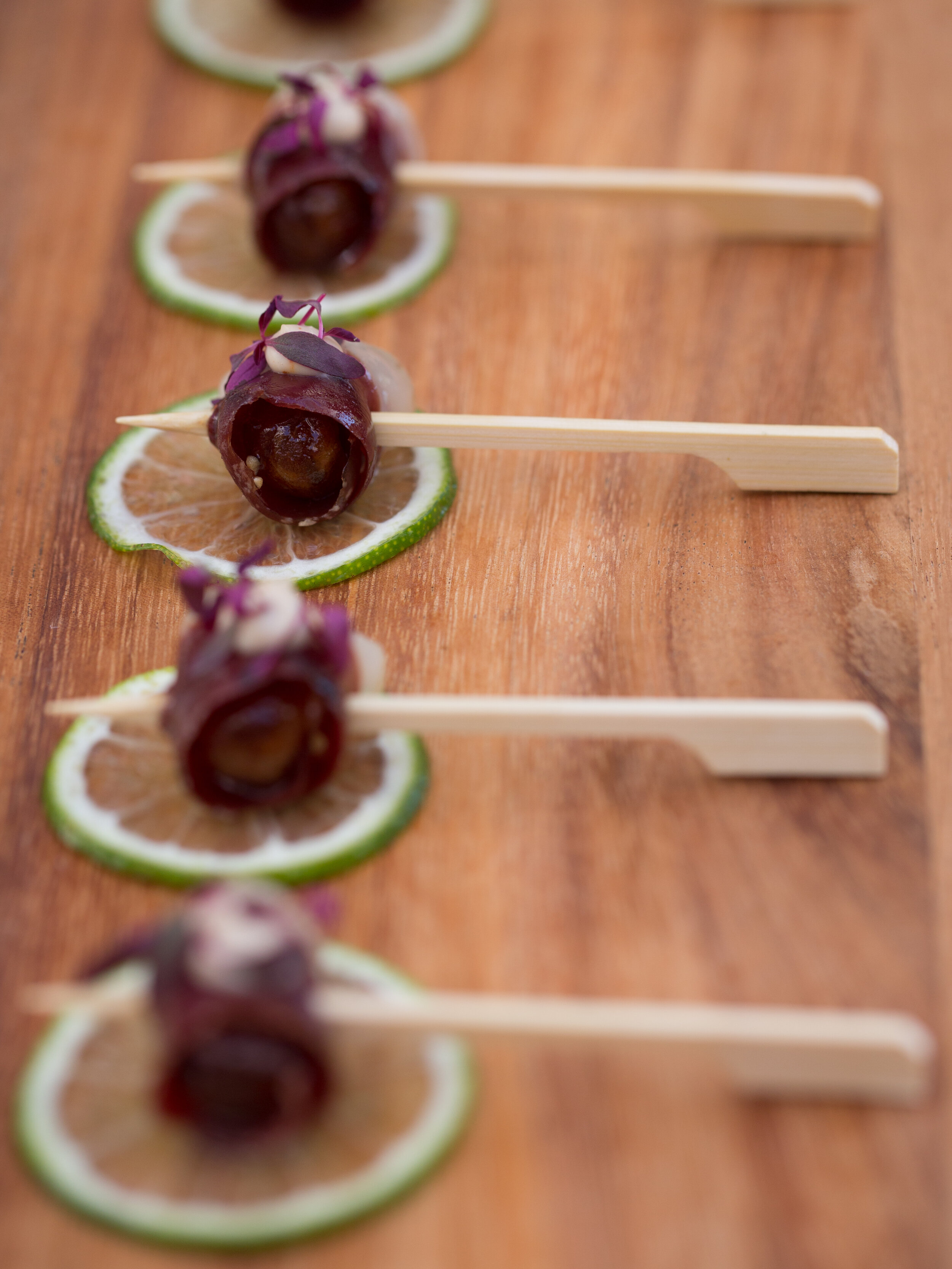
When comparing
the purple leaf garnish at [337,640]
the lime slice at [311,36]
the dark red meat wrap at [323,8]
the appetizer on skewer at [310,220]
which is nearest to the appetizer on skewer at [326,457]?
the appetizer on skewer at [310,220]

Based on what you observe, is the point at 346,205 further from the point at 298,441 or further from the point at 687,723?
the point at 687,723

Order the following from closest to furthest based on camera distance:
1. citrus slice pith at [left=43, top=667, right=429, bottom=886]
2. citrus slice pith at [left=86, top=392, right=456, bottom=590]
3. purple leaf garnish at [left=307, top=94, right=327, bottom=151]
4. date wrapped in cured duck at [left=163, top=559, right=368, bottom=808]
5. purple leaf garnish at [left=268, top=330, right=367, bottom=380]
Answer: date wrapped in cured duck at [left=163, top=559, right=368, bottom=808], citrus slice pith at [left=43, top=667, right=429, bottom=886], purple leaf garnish at [left=268, top=330, right=367, bottom=380], citrus slice pith at [left=86, top=392, right=456, bottom=590], purple leaf garnish at [left=307, top=94, right=327, bottom=151]

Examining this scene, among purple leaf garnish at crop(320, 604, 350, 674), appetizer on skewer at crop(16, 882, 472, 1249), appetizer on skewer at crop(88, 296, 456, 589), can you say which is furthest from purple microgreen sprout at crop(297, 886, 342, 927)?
appetizer on skewer at crop(88, 296, 456, 589)

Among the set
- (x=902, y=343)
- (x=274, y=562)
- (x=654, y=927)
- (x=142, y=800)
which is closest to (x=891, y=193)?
(x=902, y=343)

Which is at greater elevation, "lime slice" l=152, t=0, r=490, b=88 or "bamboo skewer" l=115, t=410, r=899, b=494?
"lime slice" l=152, t=0, r=490, b=88

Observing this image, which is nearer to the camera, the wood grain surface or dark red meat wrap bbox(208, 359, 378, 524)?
the wood grain surface

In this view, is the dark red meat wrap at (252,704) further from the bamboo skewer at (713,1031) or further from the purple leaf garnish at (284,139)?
the purple leaf garnish at (284,139)

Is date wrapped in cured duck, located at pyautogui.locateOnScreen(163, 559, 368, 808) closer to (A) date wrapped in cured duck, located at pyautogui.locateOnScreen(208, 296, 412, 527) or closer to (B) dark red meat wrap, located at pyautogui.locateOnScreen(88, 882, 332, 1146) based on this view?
(B) dark red meat wrap, located at pyautogui.locateOnScreen(88, 882, 332, 1146)
